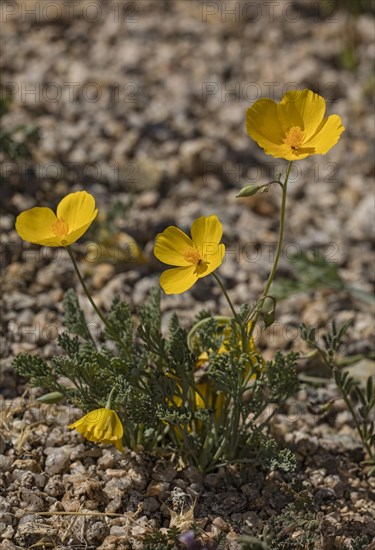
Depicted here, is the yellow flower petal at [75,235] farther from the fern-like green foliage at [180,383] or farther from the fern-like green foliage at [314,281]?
the fern-like green foliage at [314,281]

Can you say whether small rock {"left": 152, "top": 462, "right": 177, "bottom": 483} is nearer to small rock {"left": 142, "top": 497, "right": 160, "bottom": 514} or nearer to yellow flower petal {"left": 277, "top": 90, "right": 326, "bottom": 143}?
small rock {"left": 142, "top": 497, "right": 160, "bottom": 514}

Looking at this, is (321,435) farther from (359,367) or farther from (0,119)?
(0,119)

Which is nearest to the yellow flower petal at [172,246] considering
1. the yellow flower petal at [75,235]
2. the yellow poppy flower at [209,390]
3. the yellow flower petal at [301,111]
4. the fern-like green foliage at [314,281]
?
the yellow flower petal at [75,235]

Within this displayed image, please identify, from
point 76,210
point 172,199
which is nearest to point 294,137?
point 76,210

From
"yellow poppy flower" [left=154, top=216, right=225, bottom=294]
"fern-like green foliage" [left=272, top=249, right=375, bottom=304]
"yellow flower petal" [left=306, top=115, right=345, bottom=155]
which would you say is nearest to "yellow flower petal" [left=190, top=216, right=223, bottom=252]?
"yellow poppy flower" [left=154, top=216, right=225, bottom=294]

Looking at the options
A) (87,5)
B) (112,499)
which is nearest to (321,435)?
(112,499)

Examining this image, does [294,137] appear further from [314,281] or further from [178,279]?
[314,281]

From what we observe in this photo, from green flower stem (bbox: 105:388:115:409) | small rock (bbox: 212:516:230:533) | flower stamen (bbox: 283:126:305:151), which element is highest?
flower stamen (bbox: 283:126:305:151)
